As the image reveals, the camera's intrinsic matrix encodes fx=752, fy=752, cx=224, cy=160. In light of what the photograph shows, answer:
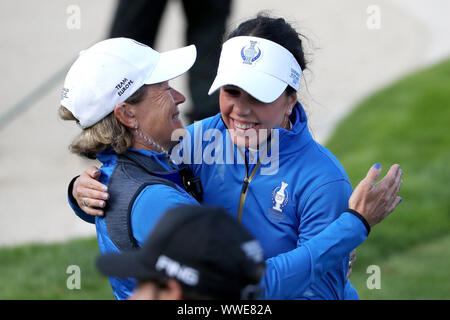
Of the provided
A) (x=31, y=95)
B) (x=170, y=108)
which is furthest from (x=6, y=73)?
(x=170, y=108)

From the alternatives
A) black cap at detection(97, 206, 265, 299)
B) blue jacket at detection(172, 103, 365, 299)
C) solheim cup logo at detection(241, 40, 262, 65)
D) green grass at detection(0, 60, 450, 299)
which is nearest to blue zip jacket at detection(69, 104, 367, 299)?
blue jacket at detection(172, 103, 365, 299)

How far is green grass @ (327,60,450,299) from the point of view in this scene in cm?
562

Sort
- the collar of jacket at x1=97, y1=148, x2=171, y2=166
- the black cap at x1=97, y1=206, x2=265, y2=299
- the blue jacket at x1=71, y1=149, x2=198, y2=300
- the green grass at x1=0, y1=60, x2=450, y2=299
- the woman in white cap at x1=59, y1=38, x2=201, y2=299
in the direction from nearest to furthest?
the black cap at x1=97, y1=206, x2=265, y2=299 → the blue jacket at x1=71, y1=149, x2=198, y2=300 → the woman in white cap at x1=59, y1=38, x2=201, y2=299 → the collar of jacket at x1=97, y1=148, x2=171, y2=166 → the green grass at x1=0, y1=60, x2=450, y2=299

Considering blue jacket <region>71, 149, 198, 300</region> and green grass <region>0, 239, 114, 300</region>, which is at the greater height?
blue jacket <region>71, 149, 198, 300</region>

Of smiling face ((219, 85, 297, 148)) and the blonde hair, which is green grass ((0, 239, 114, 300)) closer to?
the blonde hair

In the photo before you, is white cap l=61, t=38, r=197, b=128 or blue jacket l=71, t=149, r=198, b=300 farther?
white cap l=61, t=38, r=197, b=128

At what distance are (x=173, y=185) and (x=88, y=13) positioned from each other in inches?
336

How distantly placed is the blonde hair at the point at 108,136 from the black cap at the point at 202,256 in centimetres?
86

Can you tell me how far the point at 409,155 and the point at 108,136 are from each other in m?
4.69

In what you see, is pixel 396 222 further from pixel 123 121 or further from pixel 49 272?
pixel 123 121

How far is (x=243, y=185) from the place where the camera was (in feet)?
9.34

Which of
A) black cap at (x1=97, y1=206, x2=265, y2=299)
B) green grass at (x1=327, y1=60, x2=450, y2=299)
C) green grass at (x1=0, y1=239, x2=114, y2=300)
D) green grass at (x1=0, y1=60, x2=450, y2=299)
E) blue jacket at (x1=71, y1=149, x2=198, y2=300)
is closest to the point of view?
black cap at (x1=97, y1=206, x2=265, y2=299)

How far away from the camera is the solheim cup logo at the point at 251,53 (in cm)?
282
